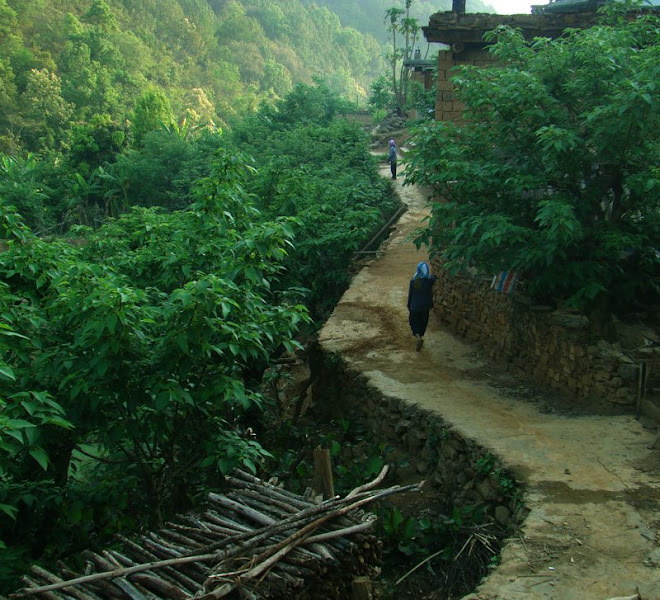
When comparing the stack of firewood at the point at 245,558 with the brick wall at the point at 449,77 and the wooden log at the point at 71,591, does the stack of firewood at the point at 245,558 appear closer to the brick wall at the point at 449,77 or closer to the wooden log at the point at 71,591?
the wooden log at the point at 71,591

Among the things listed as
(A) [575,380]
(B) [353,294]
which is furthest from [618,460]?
(B) [353,294]

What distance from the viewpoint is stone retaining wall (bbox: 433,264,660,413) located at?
7.44m

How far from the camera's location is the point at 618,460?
21.0ft

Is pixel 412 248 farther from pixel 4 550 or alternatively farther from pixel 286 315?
pixel 4 550

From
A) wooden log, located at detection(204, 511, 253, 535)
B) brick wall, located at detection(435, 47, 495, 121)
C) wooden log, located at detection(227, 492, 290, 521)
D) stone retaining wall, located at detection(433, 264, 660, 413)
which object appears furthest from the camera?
brick wall, located at detection(435, 47, 495, 121)

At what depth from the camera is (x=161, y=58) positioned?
57.0 metres

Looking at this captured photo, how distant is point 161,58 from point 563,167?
5488 cm

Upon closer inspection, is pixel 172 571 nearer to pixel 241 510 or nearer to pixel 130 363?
pixel 241 510

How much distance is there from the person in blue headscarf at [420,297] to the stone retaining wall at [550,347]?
0.77 metres

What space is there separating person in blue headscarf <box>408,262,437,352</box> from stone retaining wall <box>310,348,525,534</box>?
1219 mm

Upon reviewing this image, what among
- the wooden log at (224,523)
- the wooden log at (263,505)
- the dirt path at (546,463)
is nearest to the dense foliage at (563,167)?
the dirt path at (546,463)

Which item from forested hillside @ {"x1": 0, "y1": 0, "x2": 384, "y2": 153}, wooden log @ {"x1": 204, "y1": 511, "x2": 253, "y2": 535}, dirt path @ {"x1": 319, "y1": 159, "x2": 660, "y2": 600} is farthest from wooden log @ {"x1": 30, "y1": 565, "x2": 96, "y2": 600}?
forested hillside @ {"x1": 0, "y1": 0, "x2": 384, "y2": 153}

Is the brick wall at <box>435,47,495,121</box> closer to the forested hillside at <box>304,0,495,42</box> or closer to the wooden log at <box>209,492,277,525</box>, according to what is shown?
the wooden log at <box>209,492,277,525</box>

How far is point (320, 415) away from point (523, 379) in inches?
124
